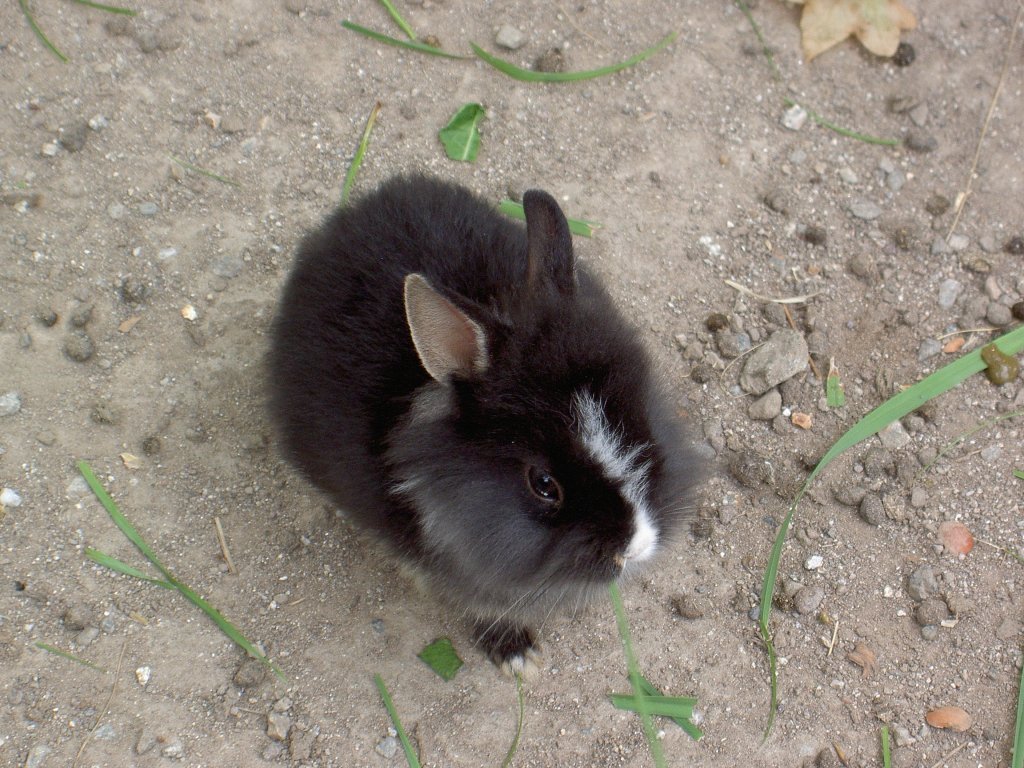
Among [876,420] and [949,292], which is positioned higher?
[949,292]

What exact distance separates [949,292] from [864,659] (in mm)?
1861

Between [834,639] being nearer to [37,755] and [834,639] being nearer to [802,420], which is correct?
[802,420]

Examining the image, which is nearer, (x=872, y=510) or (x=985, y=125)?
(x=872, y=510)

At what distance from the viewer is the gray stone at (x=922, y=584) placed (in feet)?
13.3

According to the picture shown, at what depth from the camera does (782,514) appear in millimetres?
4223

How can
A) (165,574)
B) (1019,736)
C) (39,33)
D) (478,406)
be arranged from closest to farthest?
(478,406) < (1019,736) < (165,574) < (39,33)

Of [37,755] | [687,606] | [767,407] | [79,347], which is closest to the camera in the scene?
[37,755]

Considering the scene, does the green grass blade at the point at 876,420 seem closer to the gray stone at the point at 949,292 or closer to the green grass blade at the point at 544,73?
the gray stone at the point at 949,292

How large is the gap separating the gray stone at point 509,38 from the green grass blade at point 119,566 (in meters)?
3.13

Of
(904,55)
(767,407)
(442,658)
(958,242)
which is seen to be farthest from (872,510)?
(904,55)

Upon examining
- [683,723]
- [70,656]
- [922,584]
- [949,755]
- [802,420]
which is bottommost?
[70,656]

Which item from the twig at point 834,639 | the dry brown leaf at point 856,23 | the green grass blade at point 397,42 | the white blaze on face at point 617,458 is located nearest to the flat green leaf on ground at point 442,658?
the white blaze on face at point 617,458

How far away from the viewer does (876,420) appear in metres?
4.20

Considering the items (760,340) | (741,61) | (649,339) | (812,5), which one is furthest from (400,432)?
(812,5)
